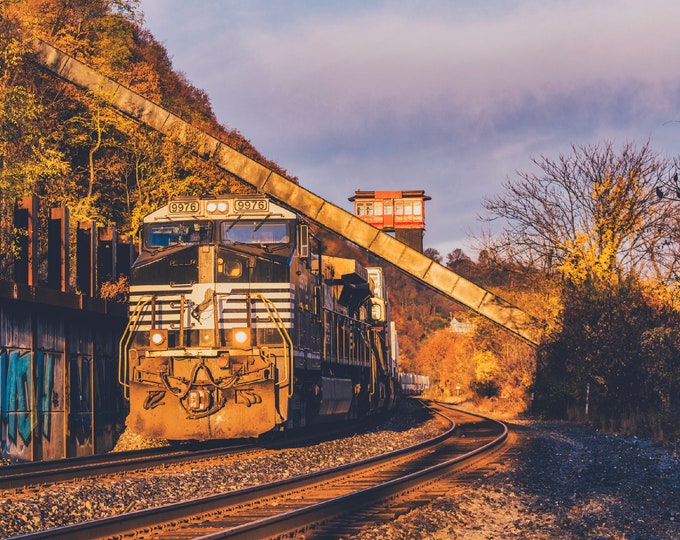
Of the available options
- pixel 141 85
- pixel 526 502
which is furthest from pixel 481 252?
pixel 526 502

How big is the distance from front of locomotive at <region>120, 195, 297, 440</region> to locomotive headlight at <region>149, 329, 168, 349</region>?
0.02 meters

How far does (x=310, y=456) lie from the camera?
1614 cm

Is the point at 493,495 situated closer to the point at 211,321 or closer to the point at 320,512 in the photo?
the point at 320,512

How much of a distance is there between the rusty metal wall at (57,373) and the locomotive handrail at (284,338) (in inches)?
194

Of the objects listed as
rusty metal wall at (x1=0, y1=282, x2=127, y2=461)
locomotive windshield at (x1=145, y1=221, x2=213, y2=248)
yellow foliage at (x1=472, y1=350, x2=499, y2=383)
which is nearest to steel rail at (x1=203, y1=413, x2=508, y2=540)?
locomotive windshield at (x1=145, y1=221, x2=213, y2=248)

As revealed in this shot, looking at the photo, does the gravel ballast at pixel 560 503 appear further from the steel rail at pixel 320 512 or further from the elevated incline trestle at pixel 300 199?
the elevated incline trestle at pixel 300 199

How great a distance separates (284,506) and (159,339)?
20.4ft

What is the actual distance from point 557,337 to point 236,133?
38.4 metres

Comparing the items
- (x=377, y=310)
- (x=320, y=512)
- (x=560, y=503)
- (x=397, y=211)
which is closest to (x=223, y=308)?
(x=320, y=512)

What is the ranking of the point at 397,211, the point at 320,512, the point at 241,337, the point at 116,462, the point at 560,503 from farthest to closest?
the point at 397,211, the point at 241,337, the point at 116,462, the point at 560,503, the point at 320,512

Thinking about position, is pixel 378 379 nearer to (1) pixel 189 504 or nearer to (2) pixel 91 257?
(2) pixel 91 257

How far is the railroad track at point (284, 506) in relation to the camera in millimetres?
8297

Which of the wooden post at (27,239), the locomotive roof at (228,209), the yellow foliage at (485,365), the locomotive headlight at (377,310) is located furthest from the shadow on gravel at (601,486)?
the yellow foliage at (485,365)

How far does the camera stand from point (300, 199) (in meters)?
33.7
